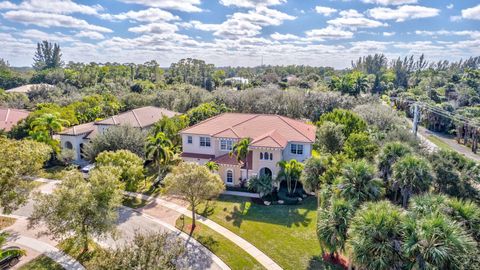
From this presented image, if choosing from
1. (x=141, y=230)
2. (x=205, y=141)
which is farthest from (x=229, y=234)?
(x=205, y=141)

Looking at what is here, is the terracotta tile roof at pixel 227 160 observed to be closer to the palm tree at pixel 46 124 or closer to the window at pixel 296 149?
the window at pixel 296 149

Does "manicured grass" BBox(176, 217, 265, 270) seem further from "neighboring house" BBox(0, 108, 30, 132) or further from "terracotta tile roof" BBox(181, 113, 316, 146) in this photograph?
"neighboring house" BBox(0, 108, 30, 132)

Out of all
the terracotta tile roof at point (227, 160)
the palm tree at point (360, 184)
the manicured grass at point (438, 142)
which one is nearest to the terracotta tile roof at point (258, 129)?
the terracotta tile roof at point (227, 160)

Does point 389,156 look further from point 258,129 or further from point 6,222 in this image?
point 6,222

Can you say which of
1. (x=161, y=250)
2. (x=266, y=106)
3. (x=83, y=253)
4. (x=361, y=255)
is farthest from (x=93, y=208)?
(x=266, y=106)

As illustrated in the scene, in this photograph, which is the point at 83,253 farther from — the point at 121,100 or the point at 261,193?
the point at 121,100
